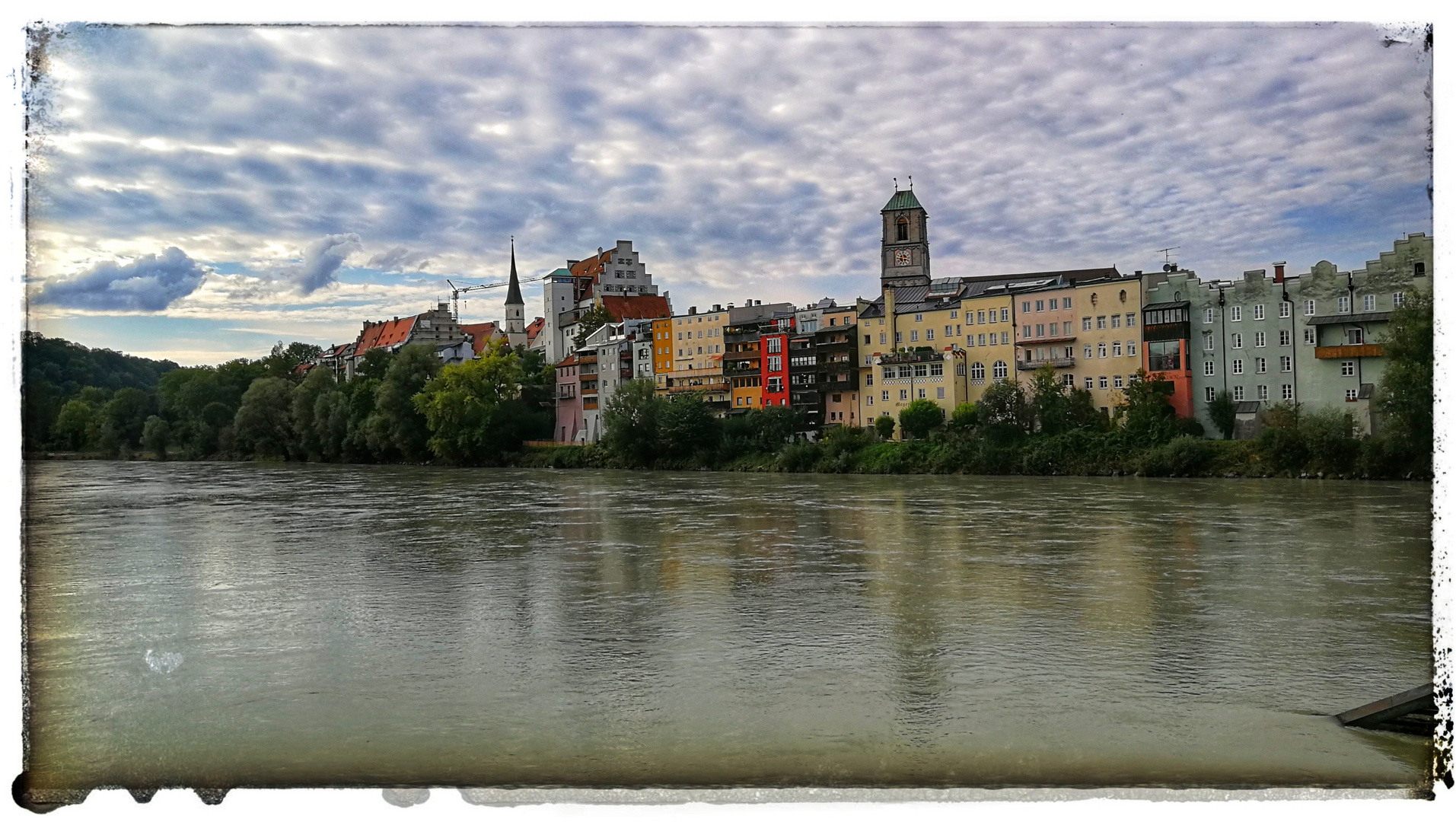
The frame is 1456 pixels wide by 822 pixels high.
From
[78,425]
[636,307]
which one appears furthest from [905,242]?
[78,425]

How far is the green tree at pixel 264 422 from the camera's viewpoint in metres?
58.6

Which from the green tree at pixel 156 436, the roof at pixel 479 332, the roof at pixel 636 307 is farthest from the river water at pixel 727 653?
the roof at pixel 479 332

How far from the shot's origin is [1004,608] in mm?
11281

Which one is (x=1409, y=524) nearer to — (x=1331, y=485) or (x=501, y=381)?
(x=1331, y=485)

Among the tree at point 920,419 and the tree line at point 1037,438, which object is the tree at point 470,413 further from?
the tree at point 920,419

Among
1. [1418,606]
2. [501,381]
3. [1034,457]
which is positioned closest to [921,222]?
[501,381]

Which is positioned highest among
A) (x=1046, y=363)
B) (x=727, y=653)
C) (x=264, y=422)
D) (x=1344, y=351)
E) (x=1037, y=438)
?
(x=1046, y=363)

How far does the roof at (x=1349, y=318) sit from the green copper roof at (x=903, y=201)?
42349 millimetres

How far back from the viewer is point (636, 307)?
8138 cm

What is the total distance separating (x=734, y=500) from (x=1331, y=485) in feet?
52.6

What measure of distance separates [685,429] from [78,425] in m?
34.3

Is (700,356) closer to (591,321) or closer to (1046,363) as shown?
(591,321)

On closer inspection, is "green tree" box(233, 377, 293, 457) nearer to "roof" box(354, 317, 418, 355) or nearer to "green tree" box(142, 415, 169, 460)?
"green tree" box(142, 415, 169, 460)

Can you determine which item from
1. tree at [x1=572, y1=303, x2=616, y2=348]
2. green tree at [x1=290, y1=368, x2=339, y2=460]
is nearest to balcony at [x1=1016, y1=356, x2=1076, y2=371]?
tree at [x1=572, y1=303, x2=616, y2=348]
